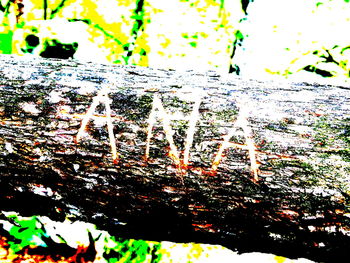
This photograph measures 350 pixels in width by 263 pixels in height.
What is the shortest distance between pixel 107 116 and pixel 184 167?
42 cm

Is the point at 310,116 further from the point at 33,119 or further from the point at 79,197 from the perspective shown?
the point at 33,119

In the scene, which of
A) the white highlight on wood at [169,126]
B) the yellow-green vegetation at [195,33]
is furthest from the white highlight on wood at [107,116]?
the yellow-green vegetation at [195,33]

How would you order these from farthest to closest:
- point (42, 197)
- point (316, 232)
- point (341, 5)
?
point (341, 5)
point (42, 197)
point (316, 232)

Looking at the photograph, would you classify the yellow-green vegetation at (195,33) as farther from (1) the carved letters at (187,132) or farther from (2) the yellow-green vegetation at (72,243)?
(1) the carved letters at (187,132)

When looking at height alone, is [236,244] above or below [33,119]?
below

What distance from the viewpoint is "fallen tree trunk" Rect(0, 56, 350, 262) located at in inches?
36.2

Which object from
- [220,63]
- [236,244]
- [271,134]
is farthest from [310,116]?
[220,63]

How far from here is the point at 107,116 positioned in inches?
43.6

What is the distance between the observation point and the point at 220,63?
8.77 meters

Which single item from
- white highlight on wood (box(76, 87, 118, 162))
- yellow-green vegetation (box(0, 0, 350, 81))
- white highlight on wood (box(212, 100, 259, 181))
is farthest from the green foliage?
white highlight on wood (box(212, 100, 259, 181))

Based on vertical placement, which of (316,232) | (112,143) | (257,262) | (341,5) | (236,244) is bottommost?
(257,262)

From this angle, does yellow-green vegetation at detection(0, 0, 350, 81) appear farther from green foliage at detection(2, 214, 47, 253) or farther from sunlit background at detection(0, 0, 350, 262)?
green foliage at detection(2, 214, 47, 253)

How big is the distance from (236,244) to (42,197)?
0.80 meters

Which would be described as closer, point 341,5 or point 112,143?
point 112,143
